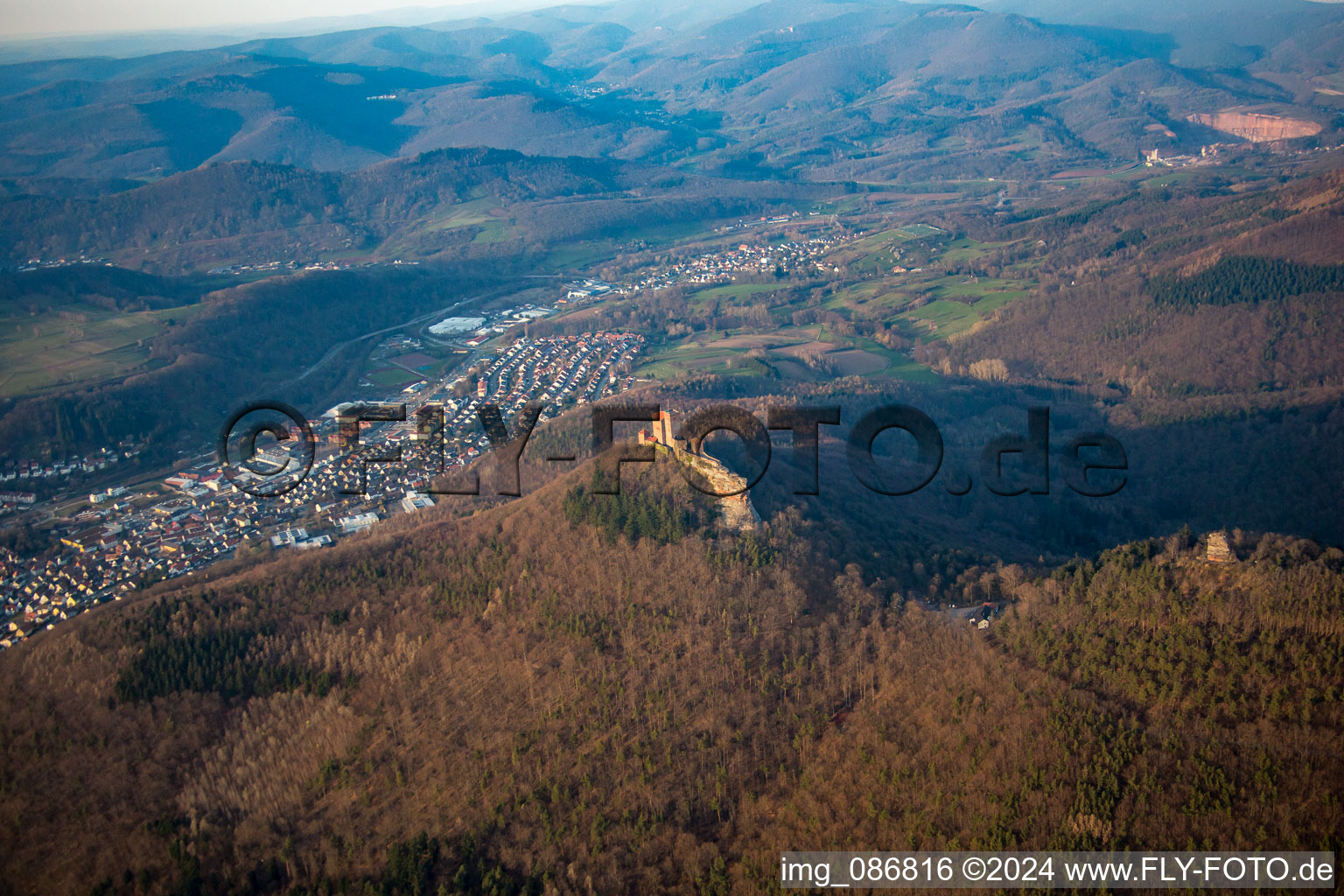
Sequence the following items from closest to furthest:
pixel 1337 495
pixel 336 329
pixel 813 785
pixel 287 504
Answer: pixel 813 785 < pixel 1337 495 < pixel 287 504 < pixel 336 329

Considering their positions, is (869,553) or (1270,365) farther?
(1270,365)

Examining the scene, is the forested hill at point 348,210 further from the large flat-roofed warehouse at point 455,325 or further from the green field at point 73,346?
the green field at point 73,346

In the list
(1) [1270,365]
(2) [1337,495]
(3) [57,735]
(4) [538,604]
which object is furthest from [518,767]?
(1) [1270,365]

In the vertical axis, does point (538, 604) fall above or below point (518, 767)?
above

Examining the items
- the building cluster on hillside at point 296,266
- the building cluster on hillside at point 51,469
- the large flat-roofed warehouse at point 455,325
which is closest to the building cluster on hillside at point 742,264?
the large flat-roofed warehouse at point 455,325

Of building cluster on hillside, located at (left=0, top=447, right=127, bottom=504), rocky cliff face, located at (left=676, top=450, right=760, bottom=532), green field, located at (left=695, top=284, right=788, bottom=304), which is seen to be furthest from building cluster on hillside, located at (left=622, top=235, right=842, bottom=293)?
rocky cliff face, located at (left=676, top=450, right=760, bottom=532)

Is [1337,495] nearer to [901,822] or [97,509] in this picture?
[901,822]
